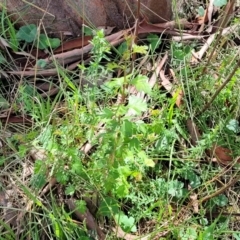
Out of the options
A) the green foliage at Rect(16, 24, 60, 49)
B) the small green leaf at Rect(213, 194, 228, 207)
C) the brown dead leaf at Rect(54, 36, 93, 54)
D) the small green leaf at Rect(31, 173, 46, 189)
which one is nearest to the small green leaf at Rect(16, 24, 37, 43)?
the green foliage at Rect(16, 24, 60, 49)

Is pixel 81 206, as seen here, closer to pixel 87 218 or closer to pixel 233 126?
pixel 87 218

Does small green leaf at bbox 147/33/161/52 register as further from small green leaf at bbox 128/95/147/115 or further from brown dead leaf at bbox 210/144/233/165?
small green leaf at bbox 128/95/147/115

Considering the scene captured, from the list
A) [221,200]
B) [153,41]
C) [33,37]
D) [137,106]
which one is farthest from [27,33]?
[221,200]

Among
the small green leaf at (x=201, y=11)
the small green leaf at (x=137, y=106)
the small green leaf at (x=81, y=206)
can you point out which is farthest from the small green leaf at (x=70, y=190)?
the small green leaf at (x=201, y=11)

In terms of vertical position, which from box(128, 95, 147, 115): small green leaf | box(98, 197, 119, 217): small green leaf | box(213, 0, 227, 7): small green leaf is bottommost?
box(98, 197, 119, 217): small green leaf

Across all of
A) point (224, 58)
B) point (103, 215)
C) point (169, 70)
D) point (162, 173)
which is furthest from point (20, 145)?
point (224, 58)

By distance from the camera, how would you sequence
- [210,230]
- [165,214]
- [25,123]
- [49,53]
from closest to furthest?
1. [210,230]
2. [165,214]
3. [25,123]
4. [49,53]

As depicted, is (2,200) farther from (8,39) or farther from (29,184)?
(8,39)

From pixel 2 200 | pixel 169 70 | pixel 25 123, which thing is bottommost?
pixel 2 200

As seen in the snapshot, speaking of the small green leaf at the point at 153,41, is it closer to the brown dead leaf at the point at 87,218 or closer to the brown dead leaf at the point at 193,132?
the brown dead leaf at the point at 193,132
